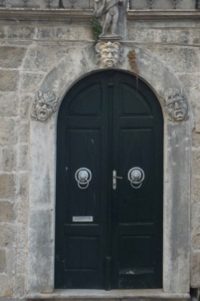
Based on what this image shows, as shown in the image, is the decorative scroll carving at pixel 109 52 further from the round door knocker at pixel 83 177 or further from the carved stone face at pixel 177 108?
the round door knocker at pixel 83 177

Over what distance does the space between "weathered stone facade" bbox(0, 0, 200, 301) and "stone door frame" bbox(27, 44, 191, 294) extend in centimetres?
1

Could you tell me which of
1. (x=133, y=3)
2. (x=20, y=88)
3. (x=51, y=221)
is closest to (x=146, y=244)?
(x=51, y=221)

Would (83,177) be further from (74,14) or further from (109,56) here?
(74,14)

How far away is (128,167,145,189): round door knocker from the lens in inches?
302

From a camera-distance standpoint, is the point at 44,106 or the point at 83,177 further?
the point at 83,177

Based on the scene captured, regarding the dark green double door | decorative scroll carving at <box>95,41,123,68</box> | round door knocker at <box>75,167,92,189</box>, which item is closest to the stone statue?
decorative scroll carving at <box>95,41,123,68</box>

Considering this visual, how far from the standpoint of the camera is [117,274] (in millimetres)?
7715

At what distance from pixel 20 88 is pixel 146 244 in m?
2.37

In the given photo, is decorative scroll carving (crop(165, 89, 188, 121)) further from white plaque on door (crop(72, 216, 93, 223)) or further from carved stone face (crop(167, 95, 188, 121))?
white plaque on door (crop(72, 216, 93, 223))

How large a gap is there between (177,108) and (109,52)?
1018 mm

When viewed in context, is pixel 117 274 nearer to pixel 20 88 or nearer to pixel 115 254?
pixel 115 254

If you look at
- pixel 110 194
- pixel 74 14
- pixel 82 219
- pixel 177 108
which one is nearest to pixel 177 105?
pixel 177 108

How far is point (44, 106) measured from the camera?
7488mm

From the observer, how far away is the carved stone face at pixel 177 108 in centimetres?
750
